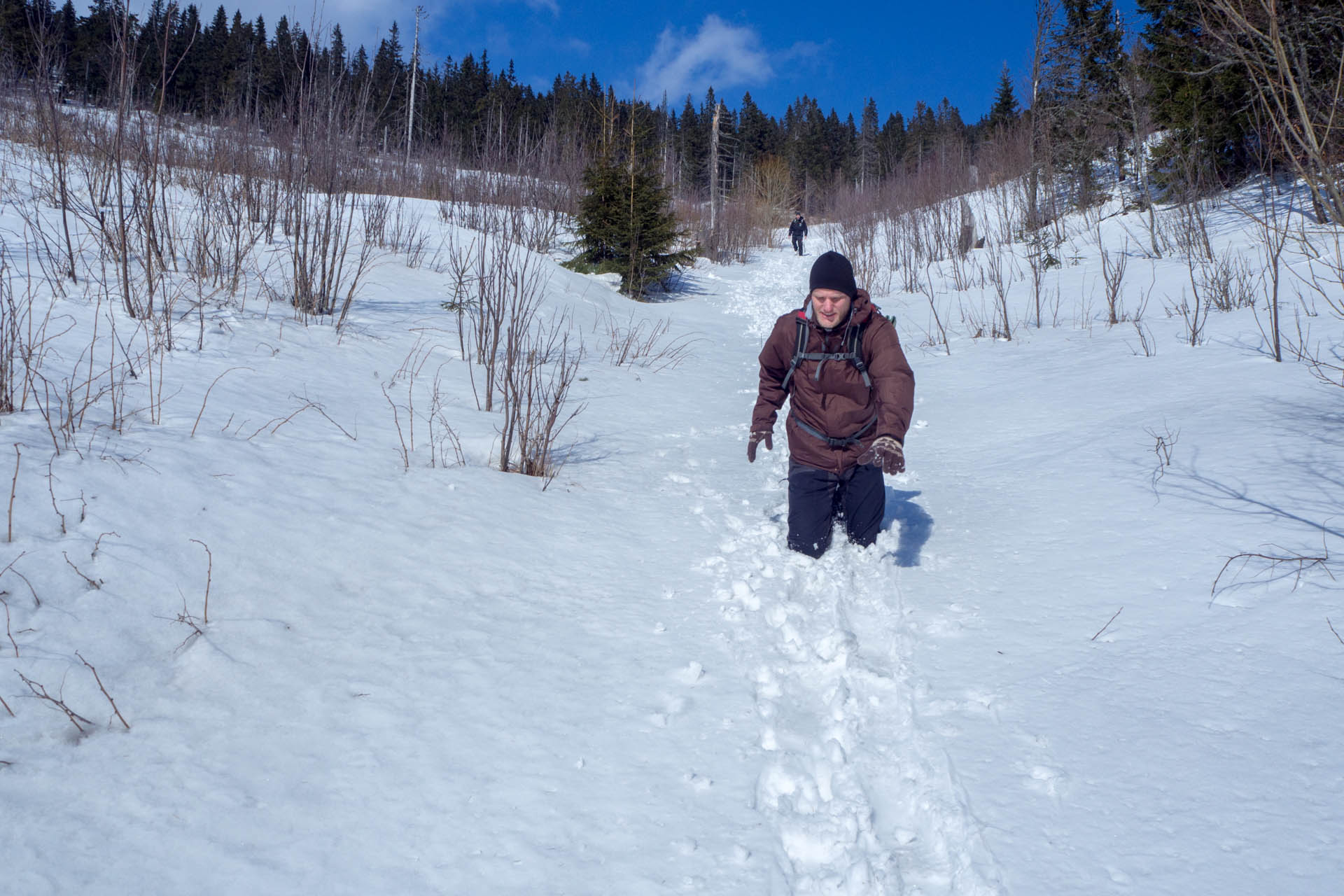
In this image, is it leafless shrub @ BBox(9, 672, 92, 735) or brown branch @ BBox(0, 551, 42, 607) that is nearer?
leafless shrub @ BBox(9, 672, 92, 735)

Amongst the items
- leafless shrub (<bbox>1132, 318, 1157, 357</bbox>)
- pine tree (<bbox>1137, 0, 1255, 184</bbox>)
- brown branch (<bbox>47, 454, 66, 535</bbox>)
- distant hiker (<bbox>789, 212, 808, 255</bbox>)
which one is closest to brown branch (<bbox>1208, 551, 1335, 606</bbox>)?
brown branch (<bbox>47, 454, 66, 535</bbox>)

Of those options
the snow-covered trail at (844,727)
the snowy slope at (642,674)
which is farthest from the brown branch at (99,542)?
the snow-covered trail at (844,727)

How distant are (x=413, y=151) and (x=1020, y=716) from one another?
54.6ft

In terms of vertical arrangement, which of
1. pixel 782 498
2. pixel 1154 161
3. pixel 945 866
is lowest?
pixel 945 866

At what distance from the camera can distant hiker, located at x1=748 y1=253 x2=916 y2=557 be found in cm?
319

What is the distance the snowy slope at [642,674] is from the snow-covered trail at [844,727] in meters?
0.01

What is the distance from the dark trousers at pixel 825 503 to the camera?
3.34m

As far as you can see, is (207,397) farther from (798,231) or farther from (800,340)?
(798,231)

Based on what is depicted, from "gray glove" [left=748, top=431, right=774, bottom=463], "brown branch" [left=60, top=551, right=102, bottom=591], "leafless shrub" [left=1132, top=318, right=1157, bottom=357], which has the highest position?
"leafless shrub" [left=1132, top=318, right=1157, bottom=357]

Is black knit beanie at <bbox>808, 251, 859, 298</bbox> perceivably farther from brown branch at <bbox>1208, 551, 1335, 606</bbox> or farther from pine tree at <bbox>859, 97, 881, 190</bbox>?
pine tree at <bbox>859, 97, 881, 190</bbox>

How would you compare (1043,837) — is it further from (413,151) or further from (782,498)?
(413,151)

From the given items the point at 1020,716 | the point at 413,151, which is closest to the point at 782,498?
the point at 1020,716

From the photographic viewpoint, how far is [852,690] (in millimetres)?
2268

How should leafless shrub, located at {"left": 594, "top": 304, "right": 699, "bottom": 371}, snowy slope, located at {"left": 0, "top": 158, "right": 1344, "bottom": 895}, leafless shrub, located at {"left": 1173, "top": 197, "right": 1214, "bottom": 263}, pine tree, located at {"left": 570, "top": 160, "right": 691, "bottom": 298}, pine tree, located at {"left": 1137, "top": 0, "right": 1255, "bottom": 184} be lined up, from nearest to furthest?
snowy slope, located at {"left": 0, "top": 158, "right": 1344, "bottom": 895}, leafless shrub, located at {"left": 594, "top": 304, "right": 699, "bottom": 371}, leafless shrub, located at {"left": 1173, "top": 197, "right": 1214, "bottom": 263}, pine tree, located at {"left": 1137, "top": 0, "right": 1255, "bottom": 184}, pine tree, located at {"left": 570, "top": 160, "right": 691, "bottom": 298}
